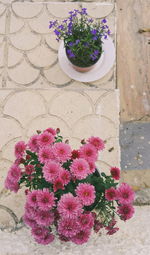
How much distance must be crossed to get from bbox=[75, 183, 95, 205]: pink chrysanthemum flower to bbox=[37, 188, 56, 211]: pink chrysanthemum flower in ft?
0.31

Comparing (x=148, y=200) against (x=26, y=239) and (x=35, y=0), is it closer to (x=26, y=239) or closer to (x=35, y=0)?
(x=26, y=239)

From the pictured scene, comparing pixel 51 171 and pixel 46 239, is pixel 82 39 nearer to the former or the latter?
pixel 51 171

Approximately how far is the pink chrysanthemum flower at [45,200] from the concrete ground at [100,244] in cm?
29

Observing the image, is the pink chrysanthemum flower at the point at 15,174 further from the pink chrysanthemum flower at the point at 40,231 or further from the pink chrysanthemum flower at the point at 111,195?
the pink chrysanthemum flower at the point at 111,195

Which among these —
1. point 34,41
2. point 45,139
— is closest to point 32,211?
point 45,139

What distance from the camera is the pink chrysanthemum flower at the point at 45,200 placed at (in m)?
1.19

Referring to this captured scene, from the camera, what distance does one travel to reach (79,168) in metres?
1.22

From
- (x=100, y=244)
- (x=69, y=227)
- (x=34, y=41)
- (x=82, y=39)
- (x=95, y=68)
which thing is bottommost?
(x=100, y=244)

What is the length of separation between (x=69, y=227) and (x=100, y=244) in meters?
0.31

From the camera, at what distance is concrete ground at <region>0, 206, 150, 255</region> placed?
1346 mm

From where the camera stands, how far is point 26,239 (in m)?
1.54

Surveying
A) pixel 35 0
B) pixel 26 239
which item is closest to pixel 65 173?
pixel 26 239

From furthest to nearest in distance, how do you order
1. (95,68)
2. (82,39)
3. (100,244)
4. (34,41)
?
(34,41), (95,68), (82,39), (100,244)

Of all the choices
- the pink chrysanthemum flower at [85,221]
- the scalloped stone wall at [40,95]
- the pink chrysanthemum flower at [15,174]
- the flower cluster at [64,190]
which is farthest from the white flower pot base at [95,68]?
the pink chrysanthemum flower at [85,221]
